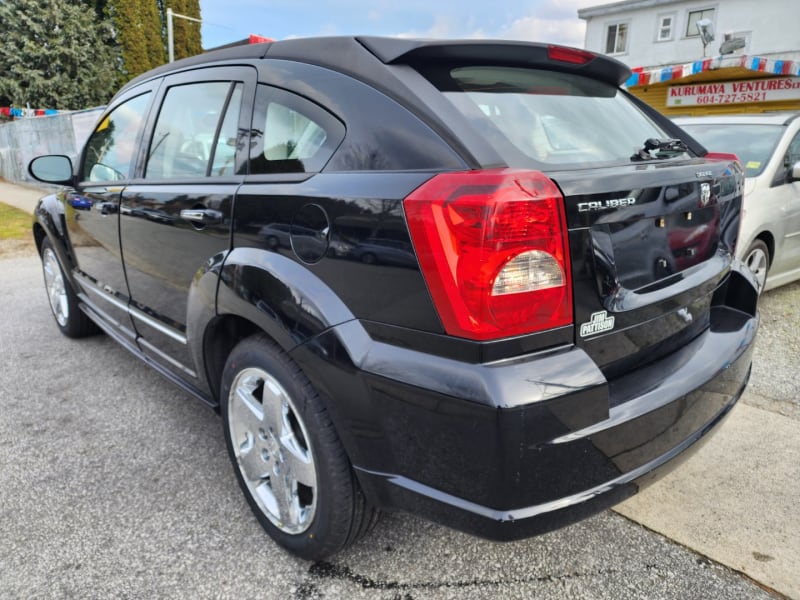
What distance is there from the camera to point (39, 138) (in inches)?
600

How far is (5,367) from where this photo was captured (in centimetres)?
382

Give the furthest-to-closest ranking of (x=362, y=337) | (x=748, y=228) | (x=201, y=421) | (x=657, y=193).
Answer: (x=748, y=228) → (x=201, y=421) → (x=657, y=193) → (x=362, y=337)

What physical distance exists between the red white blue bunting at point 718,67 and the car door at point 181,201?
11938 mm

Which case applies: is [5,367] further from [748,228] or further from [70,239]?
[748,228]

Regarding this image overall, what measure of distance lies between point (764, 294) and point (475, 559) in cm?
461

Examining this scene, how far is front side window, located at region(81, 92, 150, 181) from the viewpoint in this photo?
2.93 m

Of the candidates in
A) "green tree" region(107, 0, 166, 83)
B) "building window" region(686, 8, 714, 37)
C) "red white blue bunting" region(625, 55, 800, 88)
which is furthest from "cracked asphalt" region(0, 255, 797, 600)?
"green tree" region(107, 0, 166, 83)

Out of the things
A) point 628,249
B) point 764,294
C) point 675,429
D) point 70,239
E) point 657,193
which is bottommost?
point 764,294

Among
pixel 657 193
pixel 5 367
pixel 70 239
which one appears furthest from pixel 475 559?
pixel 5 367

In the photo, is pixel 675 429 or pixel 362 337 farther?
pixel 675 429

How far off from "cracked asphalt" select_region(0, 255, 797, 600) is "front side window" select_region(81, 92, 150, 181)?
1406 millimetres

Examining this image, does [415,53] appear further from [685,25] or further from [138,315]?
[685,25]

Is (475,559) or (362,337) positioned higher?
(362,337)

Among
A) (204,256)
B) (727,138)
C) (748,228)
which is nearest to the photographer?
(204,256)
